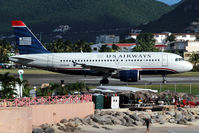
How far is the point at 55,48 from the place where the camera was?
17788 cm

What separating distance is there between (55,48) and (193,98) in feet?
427

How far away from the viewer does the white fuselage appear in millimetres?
64688

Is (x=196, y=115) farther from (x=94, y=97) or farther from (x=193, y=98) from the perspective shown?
(x=94, y=97)

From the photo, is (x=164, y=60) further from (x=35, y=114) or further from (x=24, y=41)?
(x=35, y=114)

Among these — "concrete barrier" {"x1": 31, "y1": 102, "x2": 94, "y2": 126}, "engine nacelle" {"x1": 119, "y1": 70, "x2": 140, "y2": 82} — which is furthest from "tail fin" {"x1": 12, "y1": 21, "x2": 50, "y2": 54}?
"concrete barrier" {"x1": 31, "y1": 102, "x2": 94, "y2": 126}

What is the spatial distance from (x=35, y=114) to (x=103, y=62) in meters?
27.9

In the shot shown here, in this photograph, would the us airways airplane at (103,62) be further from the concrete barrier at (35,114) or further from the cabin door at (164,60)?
the concrete barrier at (35,114)

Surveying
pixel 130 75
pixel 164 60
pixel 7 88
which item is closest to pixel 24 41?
pixel 130 75

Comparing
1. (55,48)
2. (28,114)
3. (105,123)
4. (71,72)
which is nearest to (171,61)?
(71,72)

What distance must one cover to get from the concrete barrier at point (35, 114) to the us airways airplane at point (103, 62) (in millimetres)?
20652

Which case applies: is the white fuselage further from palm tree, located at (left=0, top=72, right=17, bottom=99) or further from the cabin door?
palm tree, located at (left=0, top=72, right=17, bottom=99)

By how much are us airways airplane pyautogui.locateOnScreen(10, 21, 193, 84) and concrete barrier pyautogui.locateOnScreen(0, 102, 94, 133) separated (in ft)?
67.8

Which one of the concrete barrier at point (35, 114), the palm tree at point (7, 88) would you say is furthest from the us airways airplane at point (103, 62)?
the palm tree at point (7, 88)

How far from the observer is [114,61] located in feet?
214
